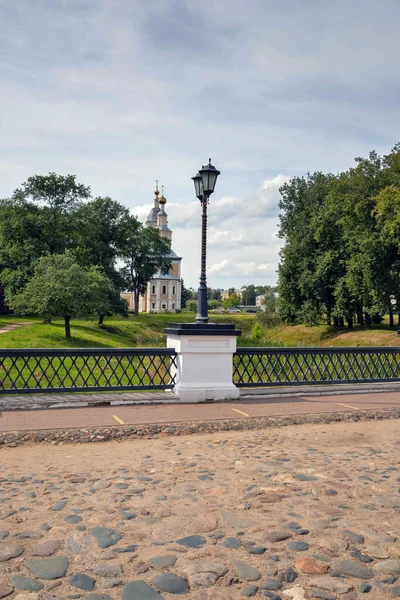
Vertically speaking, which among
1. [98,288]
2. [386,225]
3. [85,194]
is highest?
[85,194]

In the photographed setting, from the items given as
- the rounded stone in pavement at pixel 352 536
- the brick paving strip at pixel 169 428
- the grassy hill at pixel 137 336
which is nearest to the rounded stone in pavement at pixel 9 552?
the rounded stone in pavement at pixel 352 536

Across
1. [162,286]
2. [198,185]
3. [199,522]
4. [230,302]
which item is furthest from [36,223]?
[230,302]

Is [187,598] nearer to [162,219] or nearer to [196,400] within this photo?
[196,400]

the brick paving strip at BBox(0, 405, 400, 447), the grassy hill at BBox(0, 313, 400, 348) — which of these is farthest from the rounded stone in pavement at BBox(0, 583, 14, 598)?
the grassy hill at BBox(0, 313, 400, 348)

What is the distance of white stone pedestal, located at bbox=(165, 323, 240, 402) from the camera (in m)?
9.37

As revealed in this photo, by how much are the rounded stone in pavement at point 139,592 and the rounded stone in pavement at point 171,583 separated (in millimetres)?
61

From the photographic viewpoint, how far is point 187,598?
295 centimetres

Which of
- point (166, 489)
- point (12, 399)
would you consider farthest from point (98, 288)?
point (166, 489)

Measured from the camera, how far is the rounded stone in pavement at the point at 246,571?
3.18 metres

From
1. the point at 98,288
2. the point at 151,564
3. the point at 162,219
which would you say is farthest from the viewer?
the point at 162,219

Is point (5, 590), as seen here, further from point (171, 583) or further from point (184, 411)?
point (184, 411)

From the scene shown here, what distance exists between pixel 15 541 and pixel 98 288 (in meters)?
29.0

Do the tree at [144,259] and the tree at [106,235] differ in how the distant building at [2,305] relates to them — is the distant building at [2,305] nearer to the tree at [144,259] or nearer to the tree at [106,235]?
the tree at [106,235]

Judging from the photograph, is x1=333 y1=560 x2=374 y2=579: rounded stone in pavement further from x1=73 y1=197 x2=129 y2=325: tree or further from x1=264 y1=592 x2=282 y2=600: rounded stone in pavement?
x1=73 y1=197 x2=129 y2=325: tree
